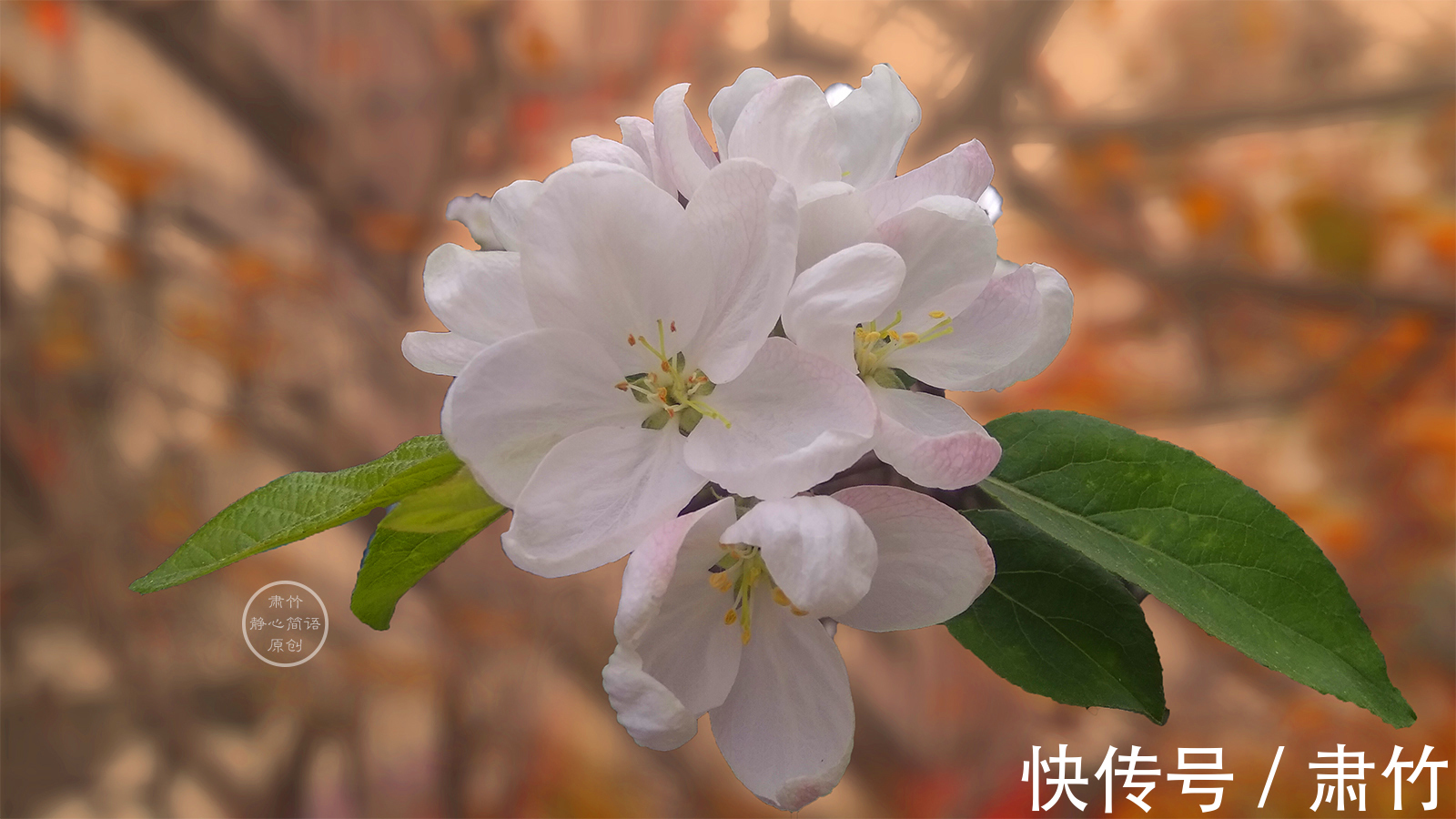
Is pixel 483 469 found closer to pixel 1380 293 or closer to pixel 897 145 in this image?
pixel 897 145

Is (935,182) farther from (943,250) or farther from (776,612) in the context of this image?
(776,612)

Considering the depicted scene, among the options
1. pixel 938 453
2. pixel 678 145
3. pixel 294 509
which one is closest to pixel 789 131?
pixel 678 145

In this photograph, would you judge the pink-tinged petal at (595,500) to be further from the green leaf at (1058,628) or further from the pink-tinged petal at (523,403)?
the green leaf at (1058,628)

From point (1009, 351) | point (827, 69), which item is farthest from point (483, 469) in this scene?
point (827, 69)

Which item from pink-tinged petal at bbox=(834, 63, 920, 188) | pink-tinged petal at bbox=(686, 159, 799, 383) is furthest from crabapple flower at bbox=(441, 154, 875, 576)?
pink-tinged petal at bbox=(834, 63, 920, 188)

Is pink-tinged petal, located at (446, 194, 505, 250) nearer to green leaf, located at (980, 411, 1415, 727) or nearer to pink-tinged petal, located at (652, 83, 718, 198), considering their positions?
pink-tinged petal, located at (652, 83, 718, 198)

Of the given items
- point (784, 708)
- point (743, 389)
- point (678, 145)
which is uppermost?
point (678, 145)
